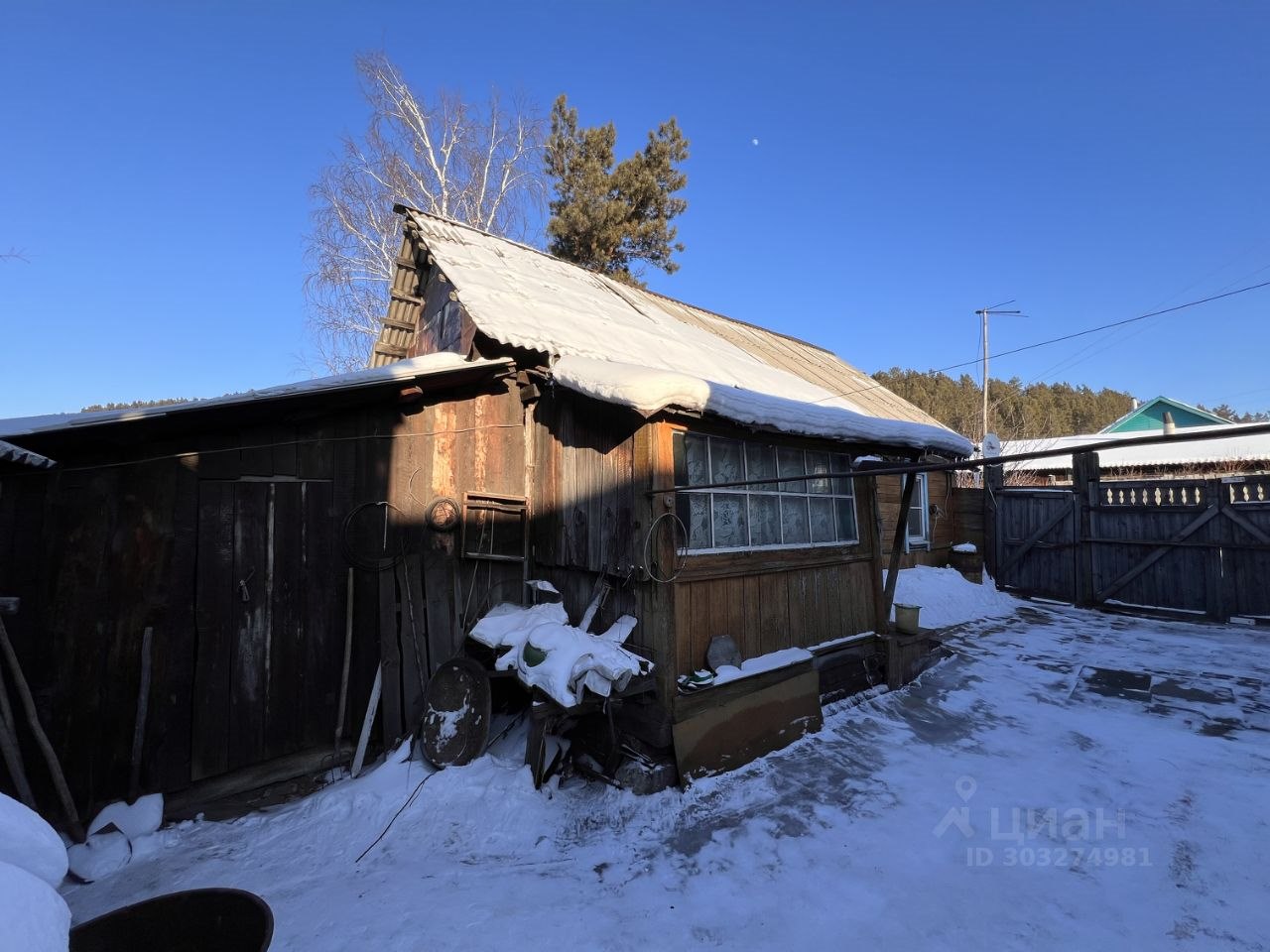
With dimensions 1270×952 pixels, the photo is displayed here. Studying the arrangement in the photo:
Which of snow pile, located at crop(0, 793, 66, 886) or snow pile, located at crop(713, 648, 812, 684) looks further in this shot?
snow pile, located at crop(713, 648, 812, 684)

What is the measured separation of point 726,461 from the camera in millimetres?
5172

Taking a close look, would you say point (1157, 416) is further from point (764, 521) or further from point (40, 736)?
point (40, 736)

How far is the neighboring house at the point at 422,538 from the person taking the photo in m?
3.72

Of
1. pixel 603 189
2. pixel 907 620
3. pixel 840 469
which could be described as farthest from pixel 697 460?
pixel 603 189

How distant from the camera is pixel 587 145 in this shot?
54.1 feet

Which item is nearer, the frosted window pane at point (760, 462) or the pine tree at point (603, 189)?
the frosted window pane at point (760, 462)

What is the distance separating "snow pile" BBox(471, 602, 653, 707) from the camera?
13.1ft

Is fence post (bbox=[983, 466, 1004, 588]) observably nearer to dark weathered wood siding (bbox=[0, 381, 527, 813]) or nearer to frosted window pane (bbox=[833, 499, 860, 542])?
frosted window pane (bbox=[833, 499, 860, 542])

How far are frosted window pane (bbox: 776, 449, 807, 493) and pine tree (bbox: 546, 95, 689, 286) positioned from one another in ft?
40.3

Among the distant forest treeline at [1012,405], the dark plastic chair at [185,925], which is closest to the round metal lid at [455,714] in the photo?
the dark plastic chair at [185,925]

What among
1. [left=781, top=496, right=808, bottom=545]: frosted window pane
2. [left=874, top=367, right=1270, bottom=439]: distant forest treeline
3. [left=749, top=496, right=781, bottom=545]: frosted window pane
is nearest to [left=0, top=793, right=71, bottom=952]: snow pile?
[left=749, top=496, right=781, bottom=545]: frosted window pane

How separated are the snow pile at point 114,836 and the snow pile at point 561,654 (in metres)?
2.31

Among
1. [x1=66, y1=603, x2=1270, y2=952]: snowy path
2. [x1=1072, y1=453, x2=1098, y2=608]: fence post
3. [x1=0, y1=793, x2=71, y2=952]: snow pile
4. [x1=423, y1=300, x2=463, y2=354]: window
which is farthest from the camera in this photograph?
[x1=1072, y1=453, x2=1098, y2=608]: fence post

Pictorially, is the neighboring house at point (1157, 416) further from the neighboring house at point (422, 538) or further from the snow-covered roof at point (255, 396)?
the snow-covered roof at point (255, 396)
